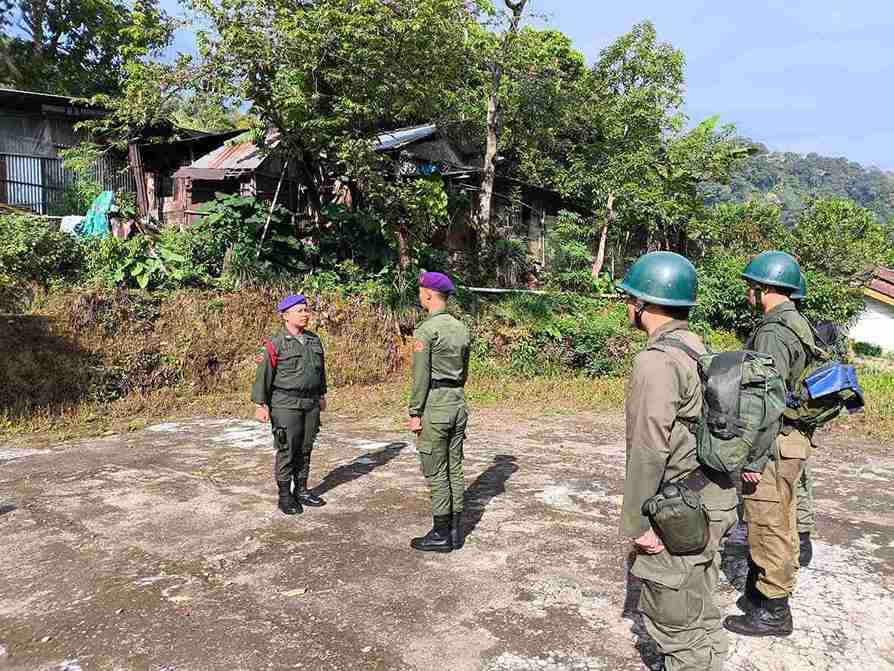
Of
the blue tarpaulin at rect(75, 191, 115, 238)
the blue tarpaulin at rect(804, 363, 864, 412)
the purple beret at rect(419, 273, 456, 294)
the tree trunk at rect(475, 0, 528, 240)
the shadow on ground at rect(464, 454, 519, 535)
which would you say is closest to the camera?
the blue tarpaulin at rect(804, 363, 864, 412)

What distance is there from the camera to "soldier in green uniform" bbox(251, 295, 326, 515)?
4973 millimetres

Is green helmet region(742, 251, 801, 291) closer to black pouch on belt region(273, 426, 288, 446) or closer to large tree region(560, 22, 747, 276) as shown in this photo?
black pouch on belt region(273, 426, 288, 446)

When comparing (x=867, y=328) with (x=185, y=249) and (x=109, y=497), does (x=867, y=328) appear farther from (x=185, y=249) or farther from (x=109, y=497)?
(x=109, y=497)

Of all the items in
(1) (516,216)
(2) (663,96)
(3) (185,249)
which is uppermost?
(2) (663,96)

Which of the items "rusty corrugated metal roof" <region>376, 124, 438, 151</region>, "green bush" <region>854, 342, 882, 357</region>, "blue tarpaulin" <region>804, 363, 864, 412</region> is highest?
"rusty corrugated metal roof" <region>376, 124, 438, 151</region>

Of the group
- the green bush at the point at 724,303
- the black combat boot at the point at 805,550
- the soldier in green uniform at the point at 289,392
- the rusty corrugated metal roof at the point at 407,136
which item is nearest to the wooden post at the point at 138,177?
the rusty corrugated metal roof at the point at 407,136

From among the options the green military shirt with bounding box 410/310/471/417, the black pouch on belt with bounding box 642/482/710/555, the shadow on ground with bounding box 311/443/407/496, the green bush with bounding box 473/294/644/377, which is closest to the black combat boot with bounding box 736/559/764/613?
the black pouch on belt with bounding box 642/482/710/555

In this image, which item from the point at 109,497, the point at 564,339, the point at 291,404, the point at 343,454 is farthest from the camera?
the point at 564,339

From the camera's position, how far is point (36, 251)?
9.38 meters

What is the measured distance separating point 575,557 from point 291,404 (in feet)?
7.58

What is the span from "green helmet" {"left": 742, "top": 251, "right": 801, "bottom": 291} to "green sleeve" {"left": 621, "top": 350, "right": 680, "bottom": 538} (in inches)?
61.9

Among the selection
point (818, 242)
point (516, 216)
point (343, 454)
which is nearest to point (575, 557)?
point (343, 454)

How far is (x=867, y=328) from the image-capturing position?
20781 millimetres

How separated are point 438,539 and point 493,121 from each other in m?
13.2
